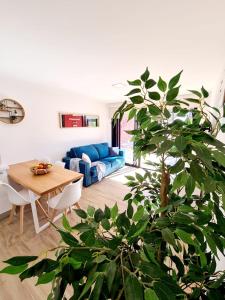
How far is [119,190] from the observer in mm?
3537

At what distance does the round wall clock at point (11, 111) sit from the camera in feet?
9.32

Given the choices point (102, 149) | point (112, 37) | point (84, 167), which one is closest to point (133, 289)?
point (112, 37)

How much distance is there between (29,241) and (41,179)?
2.64ft

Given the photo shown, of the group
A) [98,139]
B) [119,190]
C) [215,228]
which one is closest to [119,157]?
[98,139]

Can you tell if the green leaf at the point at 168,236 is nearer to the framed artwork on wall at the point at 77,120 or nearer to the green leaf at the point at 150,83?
the green leaf at the point at 150,83

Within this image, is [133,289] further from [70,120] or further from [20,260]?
[70,120]

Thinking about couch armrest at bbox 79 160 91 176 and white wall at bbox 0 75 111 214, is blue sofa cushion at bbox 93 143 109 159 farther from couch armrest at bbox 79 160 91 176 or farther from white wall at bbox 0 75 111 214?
couch armrest at bbox 79 160 91 176

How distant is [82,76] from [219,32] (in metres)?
2.12

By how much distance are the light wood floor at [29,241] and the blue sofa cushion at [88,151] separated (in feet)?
3.52

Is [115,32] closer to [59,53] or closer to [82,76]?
[59,53]

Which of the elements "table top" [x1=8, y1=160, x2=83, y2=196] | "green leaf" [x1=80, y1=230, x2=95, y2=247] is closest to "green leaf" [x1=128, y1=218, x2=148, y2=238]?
"green leaf" [x1=80, y1=230, x2=95, y2=247]

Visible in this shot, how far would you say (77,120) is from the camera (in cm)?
439

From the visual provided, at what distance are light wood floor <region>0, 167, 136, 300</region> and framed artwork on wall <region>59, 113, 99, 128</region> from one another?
5.97 ft

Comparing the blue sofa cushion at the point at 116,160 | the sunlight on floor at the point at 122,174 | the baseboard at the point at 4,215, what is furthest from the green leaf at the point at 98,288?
the blue sofa cushion at the point at 116,160
